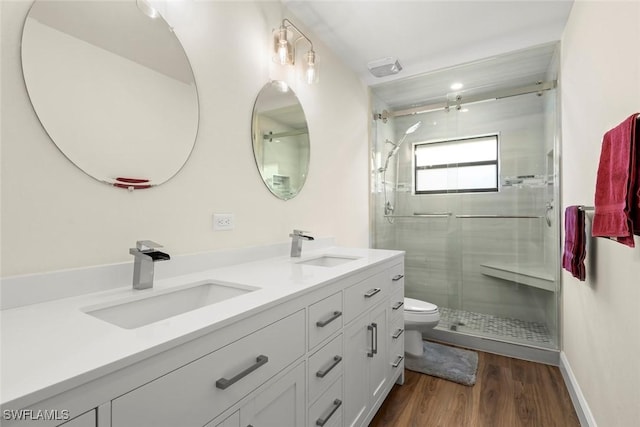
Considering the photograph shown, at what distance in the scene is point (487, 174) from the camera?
9.86 ft

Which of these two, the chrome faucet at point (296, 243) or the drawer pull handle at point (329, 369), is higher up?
the chrome faucet at point (296, 243)

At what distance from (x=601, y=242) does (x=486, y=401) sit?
3.70ft

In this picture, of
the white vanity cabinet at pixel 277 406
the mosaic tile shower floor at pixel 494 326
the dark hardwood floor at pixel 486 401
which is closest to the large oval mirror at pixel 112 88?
the white vanity cabinet at pixel 277 406

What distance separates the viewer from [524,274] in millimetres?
2746

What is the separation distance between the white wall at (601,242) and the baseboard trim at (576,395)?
4 cm

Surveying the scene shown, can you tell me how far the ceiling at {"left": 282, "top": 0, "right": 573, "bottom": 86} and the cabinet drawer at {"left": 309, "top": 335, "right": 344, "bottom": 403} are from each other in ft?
6.43

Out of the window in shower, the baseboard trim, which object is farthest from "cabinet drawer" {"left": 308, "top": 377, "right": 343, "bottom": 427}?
the window in shower

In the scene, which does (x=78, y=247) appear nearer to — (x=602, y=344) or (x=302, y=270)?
(x=302, y=270)

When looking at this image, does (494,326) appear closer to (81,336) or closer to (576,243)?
(576,243)

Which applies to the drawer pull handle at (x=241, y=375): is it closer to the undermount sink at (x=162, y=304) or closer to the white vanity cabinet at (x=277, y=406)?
the white vanity cabinet at (x=277, y=406)

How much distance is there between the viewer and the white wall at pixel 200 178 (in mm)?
864

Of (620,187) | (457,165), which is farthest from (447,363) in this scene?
(457,165)

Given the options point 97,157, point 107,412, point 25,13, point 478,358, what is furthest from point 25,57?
point 478,358

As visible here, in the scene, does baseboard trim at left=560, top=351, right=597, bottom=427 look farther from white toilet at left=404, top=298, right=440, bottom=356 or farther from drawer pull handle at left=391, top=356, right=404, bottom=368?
drawer pull handle at left=391, top=356, right=404, bottom=368
